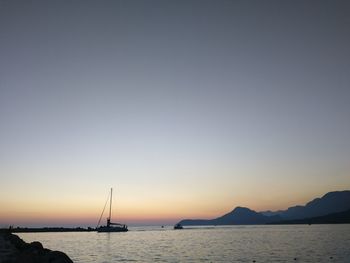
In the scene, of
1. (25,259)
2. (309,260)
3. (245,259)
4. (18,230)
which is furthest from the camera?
(18,230)

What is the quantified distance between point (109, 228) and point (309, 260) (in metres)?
145

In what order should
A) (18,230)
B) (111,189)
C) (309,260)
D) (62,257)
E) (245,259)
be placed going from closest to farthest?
(62,257)
(309,260)
(245,259)
(111,189)
(18,230)

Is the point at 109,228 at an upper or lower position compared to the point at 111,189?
lower

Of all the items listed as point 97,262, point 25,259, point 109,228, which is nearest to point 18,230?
point 109,228

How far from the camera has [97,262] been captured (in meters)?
55.1

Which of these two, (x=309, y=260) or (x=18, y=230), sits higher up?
(x=18, y=230)

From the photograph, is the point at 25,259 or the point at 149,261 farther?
the point at 149,261

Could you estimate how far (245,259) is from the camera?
55.7 m

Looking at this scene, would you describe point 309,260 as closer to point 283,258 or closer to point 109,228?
point 283,258

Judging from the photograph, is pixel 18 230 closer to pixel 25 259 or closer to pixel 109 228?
pixel 109 228

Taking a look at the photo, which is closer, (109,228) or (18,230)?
(109,228)

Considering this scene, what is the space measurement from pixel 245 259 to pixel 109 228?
13853cm

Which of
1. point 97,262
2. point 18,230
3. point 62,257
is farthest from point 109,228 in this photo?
point 62,257

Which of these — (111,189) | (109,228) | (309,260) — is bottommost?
(309,260)
